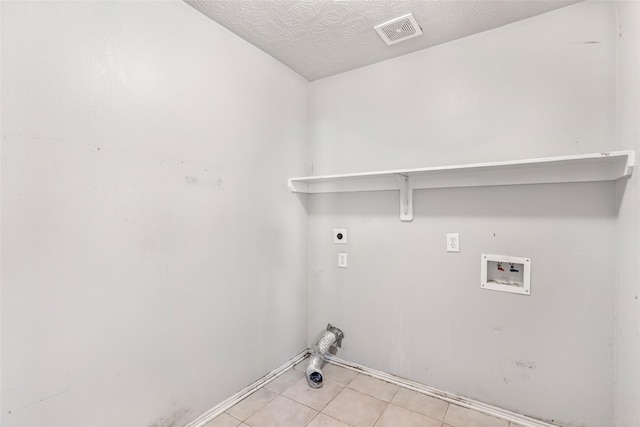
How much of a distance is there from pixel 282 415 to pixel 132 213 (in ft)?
4.79

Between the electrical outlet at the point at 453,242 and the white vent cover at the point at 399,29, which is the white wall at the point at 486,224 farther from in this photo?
the white vent cover at the point at 399,29

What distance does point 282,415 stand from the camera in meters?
1.79

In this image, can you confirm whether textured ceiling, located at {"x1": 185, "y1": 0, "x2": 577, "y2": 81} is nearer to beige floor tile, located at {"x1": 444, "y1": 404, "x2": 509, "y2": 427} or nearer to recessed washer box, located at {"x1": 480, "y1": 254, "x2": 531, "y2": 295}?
recessed washer box, located at {"x1": 480, "y1": 254, "x2": 531, "y2": 295}

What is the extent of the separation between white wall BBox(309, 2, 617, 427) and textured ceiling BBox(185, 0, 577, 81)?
0.11 metres

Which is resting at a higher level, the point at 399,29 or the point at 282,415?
the point at 399,29

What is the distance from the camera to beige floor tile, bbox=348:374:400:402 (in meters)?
1.99

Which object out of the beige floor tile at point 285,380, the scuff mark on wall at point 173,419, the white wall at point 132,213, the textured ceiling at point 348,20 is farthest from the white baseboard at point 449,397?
the textured ceiling at point 348,20

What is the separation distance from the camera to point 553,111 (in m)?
1.67

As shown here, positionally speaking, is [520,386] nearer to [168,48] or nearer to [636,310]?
[636,310]

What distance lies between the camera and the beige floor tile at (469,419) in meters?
1.70

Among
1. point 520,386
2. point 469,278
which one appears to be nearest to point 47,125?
point 469,278

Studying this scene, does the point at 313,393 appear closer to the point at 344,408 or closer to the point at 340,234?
the point at 344,408

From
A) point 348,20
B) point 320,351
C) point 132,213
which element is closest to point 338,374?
point 320,351

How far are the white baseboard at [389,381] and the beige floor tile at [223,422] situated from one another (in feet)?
0.08
